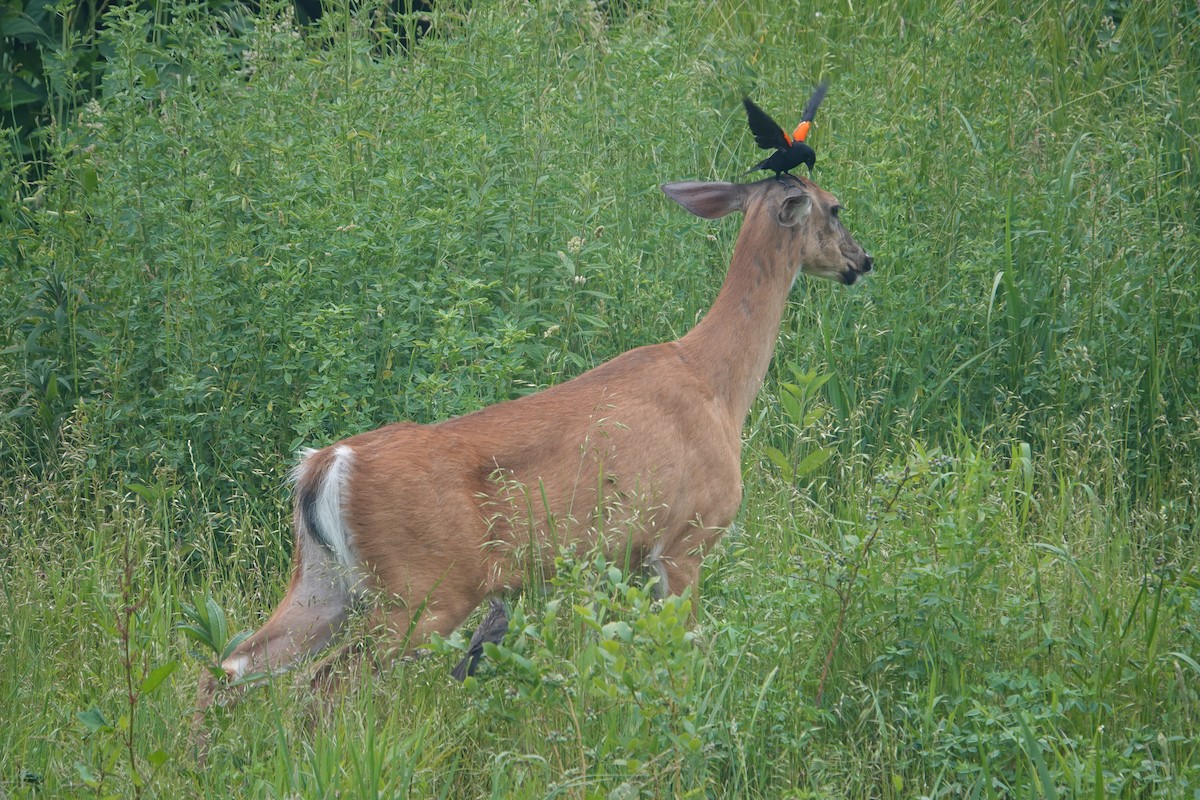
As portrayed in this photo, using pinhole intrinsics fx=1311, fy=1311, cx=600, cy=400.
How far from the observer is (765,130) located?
15.1 ft

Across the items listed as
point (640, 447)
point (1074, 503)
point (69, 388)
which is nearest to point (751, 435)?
point (640, 447)

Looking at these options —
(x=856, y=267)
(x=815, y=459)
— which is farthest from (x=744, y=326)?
(x=815, y=459)

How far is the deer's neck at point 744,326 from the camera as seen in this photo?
4.65 m

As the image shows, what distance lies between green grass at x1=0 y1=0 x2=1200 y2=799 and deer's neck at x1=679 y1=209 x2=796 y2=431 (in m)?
0.27

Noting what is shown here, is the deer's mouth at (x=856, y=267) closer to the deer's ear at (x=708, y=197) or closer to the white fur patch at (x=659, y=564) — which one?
the deer's ear at (x=708, y=197)

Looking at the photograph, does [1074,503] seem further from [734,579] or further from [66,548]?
[66,548]

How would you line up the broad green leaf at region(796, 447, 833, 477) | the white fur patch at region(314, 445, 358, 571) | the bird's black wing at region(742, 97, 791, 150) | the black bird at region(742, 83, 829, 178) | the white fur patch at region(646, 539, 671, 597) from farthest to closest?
the black bird at region(742, 83, 829, 178), the bird's black wing at region(742, 97, 791, 150), the white fur patch at region(646, 539, 671, 597), the broad green leaf at region(796, 447, 833, 477), the white fur patch at region(314, 445, 358, 571)

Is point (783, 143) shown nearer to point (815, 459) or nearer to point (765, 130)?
point (765, 130)

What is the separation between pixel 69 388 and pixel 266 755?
240 cm

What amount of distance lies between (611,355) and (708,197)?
0.96m

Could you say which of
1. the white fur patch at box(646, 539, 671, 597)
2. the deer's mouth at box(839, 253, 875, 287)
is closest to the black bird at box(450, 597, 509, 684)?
the white fur patch at box(646, 539, 671, 597)

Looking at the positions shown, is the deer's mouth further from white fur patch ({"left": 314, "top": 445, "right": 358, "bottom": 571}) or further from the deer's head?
white fur patch ({"left": 314, "top": 445, "right": 358, "bottom": 571})

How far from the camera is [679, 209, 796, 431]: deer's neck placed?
4.65m

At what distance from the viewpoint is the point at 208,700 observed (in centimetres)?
352
